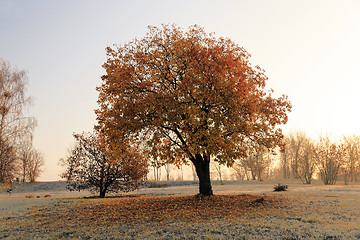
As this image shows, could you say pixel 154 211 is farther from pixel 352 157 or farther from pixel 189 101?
pixel 352 157

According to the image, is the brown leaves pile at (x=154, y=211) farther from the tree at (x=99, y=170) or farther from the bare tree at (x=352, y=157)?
the bare tree at (x=352, y=157)

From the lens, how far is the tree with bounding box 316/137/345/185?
42.2 meters

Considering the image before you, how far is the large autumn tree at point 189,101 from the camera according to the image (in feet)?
46.7

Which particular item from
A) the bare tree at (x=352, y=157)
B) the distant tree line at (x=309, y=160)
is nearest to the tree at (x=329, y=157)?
the distant tree line at (x=309, y=160)

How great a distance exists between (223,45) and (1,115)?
1864 centimetres

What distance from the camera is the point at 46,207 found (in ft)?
52.4

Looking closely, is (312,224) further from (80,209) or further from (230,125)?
(80,209)

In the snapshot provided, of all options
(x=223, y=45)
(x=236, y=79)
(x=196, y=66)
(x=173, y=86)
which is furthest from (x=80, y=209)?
(x=223, y=45)

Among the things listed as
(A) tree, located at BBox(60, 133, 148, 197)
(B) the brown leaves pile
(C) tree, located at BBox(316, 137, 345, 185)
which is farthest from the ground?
(C) tree, located at BBox(316, 137, 345, 185)

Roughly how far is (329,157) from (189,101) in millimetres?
37091

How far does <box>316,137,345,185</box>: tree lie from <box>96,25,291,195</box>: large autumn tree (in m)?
30.2

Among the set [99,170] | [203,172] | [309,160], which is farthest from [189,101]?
[309,160]

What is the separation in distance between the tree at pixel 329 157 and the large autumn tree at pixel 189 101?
3025 cm

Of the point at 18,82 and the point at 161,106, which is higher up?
the point at 18,82
